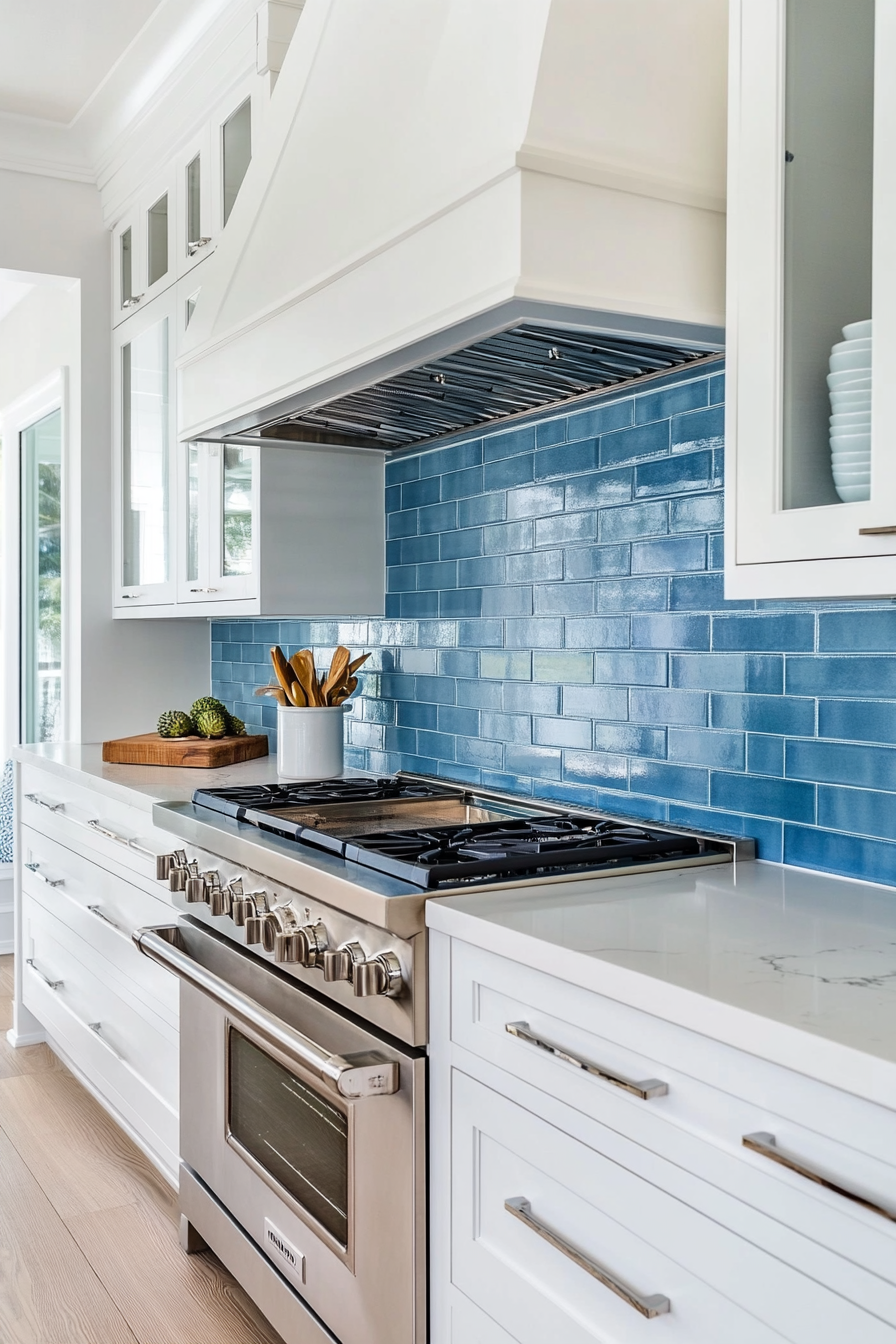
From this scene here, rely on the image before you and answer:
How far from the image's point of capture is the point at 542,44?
1425mm

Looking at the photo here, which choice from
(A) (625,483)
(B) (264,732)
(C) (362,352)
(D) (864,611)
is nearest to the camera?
(D) (864,611)

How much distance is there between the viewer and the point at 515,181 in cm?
143

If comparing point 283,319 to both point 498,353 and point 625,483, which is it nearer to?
point 498,353

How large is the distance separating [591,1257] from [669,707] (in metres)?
0.94

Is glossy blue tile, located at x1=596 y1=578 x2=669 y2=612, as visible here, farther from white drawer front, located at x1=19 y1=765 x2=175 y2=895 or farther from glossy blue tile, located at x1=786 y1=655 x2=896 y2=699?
white drawer front, located at x1=19 y1=765 x2=175 y2=895

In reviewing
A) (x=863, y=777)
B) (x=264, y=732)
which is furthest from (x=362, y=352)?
(x=264, y=732)

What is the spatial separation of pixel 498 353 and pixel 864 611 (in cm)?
70

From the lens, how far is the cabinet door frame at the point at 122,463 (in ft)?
11.0

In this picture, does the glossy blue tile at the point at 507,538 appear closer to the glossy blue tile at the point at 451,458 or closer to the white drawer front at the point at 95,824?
the glossy blue tile at the point at 451,458

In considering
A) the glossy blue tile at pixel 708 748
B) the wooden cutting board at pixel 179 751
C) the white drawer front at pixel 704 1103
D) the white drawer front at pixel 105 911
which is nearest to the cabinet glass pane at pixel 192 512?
the wooden cutting board at pixel 179 751

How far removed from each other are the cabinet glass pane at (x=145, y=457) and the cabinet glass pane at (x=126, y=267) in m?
0.17

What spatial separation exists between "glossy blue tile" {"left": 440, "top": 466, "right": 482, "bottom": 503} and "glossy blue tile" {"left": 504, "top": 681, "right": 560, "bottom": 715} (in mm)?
441

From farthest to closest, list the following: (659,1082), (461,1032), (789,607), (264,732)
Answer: (264,732) → (789,607) → (461,1032) → (659,1082)

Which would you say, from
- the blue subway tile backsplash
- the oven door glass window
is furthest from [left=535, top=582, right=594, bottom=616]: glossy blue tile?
the oven door glass window
